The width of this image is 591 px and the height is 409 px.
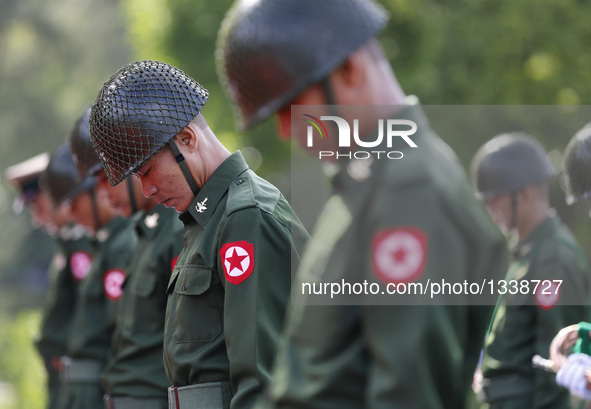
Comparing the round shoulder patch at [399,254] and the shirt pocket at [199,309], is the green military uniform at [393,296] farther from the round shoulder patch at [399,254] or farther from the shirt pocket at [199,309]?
the shirt pocket at [199,309]

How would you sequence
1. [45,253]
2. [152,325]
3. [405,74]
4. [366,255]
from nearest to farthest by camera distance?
1. [366,255]
2. [152,325]
3. [405,74]
4. [45,253]

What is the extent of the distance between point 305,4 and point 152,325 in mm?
2588

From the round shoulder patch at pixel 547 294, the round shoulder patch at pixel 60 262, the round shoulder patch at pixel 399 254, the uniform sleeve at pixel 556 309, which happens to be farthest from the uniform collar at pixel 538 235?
the round shoulder patch at pixel 60 262

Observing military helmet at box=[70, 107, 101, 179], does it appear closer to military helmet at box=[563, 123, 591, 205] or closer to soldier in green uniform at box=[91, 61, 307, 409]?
soldier in green uniform at box=[91, 61, 307, 409]

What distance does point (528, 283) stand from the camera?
5141mm

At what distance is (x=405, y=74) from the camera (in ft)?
41.8

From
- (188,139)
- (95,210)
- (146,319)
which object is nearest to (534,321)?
(146,319)

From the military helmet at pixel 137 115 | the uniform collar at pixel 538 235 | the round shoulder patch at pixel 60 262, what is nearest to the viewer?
the military helmet at pixel 137 115

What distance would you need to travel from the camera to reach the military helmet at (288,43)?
2205 millimetres

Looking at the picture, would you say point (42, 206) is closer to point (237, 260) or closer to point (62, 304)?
point (62, 304)

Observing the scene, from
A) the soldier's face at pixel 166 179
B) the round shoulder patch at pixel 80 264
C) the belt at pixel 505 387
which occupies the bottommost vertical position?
the round shoulder patch at pixel 80 264

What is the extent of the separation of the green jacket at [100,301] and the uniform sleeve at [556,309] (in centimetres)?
261

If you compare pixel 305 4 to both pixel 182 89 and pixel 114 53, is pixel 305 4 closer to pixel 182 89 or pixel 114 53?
pixel 182 89

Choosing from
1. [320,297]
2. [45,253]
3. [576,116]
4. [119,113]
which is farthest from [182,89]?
[45,253]
